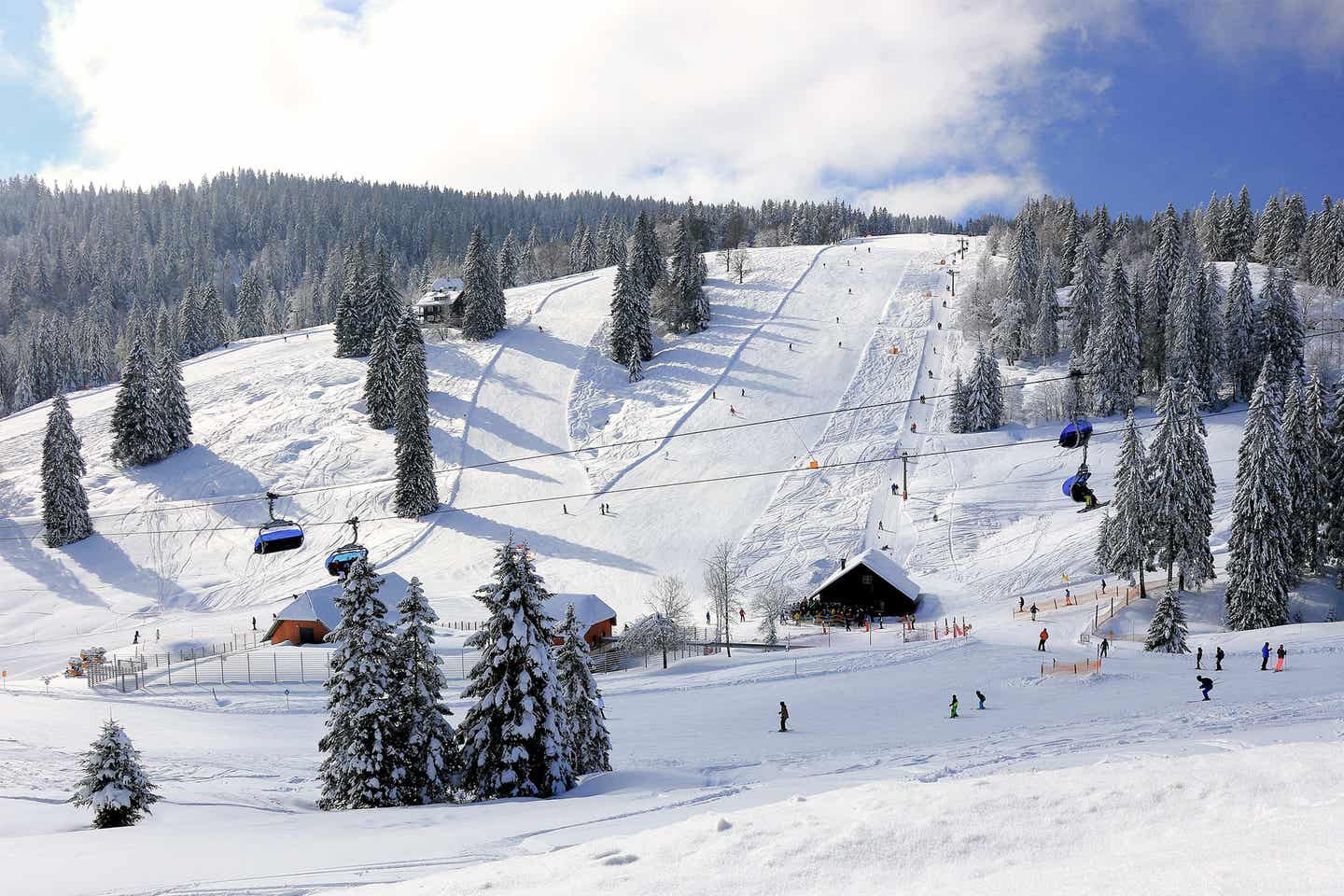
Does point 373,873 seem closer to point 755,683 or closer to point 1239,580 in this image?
point 755,683

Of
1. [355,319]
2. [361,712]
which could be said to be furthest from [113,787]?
[355,319]

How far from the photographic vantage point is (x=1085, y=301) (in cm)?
8556

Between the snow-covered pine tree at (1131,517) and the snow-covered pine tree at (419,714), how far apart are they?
39.9m

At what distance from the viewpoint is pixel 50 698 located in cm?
3719

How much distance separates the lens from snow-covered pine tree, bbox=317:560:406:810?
20.0 m

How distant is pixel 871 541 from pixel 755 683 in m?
26.2

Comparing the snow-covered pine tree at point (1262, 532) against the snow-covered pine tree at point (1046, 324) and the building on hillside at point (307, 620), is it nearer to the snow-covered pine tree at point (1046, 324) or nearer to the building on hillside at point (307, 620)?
the snow-covered pine tree at point (1046, 324)

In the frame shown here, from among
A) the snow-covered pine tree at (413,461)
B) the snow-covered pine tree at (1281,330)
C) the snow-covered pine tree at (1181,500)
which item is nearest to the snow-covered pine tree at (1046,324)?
the snow-covered pine tree at (1281,330)

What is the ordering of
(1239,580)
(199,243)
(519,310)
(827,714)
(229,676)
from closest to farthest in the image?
(827,714) → (229,676) → (1239,580) → (519,310) → (199,243)

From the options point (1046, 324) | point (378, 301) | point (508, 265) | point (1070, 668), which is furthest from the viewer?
point (508, 265)

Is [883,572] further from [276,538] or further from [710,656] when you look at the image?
[276,538]

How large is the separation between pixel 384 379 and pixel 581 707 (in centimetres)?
6275

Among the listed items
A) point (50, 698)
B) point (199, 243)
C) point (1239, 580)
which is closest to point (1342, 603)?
point (1239, 580)

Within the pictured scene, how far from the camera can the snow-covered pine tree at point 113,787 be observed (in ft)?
57.9
